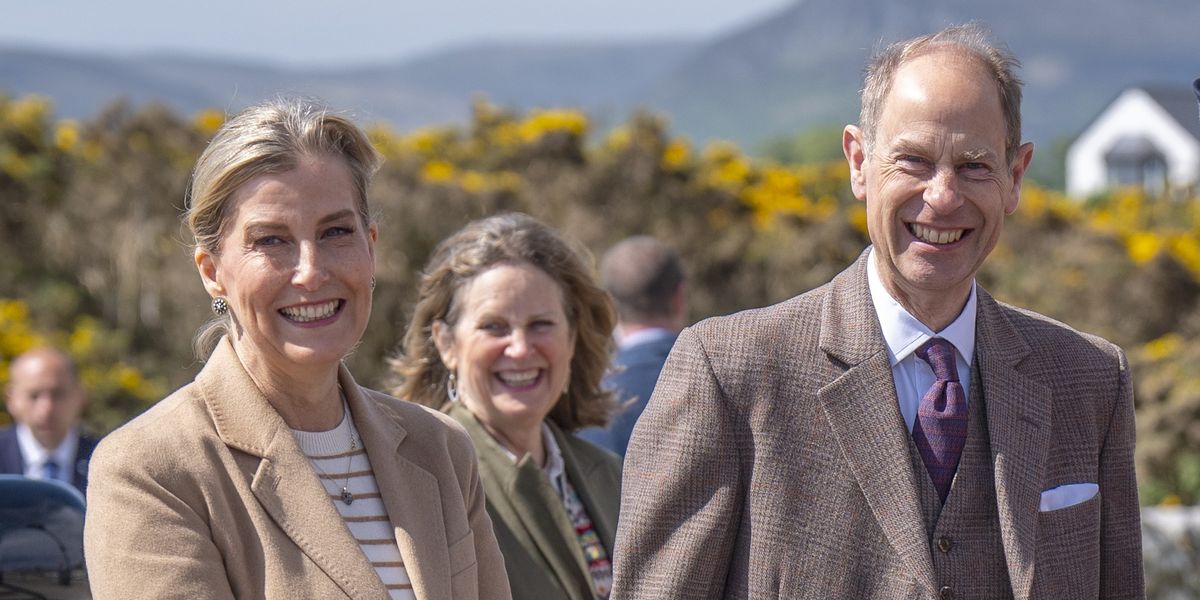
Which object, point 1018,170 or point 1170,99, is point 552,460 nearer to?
point 1018,170

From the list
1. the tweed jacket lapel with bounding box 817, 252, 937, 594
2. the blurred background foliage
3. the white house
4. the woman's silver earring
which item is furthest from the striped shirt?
the white house

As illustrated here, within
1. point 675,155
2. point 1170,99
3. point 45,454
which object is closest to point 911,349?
point 45,454

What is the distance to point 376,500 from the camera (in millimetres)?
2594

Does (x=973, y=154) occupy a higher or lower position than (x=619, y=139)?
lower

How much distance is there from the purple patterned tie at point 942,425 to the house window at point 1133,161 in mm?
29408

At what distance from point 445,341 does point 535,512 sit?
22.9 inches

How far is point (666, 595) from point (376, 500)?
528mm

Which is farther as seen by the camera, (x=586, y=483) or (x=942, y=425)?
(x=586, y=483)

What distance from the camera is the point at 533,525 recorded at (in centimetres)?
364

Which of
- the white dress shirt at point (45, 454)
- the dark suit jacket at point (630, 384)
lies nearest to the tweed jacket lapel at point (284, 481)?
the dark suit jacket at point (630, 384)

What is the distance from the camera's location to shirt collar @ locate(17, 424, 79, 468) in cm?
698

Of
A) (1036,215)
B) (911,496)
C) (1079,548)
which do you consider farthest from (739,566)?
(1036,215)

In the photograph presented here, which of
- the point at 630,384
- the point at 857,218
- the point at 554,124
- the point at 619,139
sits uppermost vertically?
the point at 554,124

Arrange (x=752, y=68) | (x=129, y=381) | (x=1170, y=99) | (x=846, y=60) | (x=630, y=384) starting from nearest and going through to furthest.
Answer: (x=630, y=384), (x=129, y=381), (x=1170, y=99), (x=846, y=60), (x=752, y=68)
